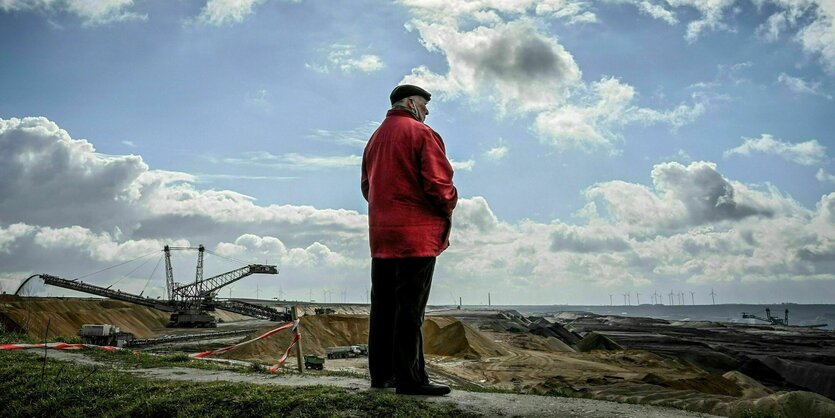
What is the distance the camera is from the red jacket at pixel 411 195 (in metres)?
4.36

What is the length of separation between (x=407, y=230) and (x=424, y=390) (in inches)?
49.5

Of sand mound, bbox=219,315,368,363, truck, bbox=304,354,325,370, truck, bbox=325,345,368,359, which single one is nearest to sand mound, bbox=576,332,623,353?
sand mound, bbox=219,315,368,363

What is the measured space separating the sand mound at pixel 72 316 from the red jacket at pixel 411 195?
30292mm

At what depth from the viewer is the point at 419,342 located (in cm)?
448

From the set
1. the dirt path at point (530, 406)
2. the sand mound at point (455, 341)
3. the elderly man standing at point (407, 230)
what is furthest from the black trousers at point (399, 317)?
the sand mound at point (455, 341)

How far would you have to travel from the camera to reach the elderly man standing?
4367mm

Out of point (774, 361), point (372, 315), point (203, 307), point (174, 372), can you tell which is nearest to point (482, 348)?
point (774, 361)

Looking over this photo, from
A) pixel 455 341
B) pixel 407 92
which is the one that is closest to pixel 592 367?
pixel 455 341

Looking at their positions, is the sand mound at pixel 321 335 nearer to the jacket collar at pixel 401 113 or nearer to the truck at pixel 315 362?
the truck at pixel 315 362

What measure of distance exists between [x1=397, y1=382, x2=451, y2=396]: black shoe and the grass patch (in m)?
0.17

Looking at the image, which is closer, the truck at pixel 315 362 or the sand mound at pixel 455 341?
the truck at pixel 315 362

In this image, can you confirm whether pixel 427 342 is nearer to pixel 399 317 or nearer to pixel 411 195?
pixel 399 317

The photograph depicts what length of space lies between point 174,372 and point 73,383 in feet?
3.80

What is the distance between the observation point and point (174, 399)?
4789 mm
